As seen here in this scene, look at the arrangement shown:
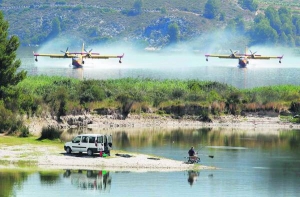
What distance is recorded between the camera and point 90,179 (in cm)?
5225

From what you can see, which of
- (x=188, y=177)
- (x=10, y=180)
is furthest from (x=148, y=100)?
(x=10, y=180)

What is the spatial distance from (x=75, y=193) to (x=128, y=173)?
6488 mm

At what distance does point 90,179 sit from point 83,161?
453 cm

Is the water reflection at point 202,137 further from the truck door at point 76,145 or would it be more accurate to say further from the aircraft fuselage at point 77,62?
the aircraft fuselage at point 77,62

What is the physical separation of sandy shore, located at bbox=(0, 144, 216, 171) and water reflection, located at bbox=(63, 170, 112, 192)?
1.29 metres

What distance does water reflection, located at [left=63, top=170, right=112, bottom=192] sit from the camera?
165 feet

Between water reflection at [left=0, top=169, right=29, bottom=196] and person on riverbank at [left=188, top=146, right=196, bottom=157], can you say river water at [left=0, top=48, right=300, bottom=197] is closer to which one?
water reflection at [left=0, top=169, right=29, bottom=196]

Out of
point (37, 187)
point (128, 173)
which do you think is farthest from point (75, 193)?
point (128, 173)

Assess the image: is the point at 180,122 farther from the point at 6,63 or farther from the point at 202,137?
the point at 6,63

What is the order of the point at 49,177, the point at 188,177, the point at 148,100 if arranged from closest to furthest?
the point at 49,177 → the point at 188,177 → the point at 148,100

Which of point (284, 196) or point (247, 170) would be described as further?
point (247, 170)

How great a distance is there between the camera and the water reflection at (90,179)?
50.3 meters

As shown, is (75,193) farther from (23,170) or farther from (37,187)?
(23,170)

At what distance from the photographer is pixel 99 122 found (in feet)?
267
